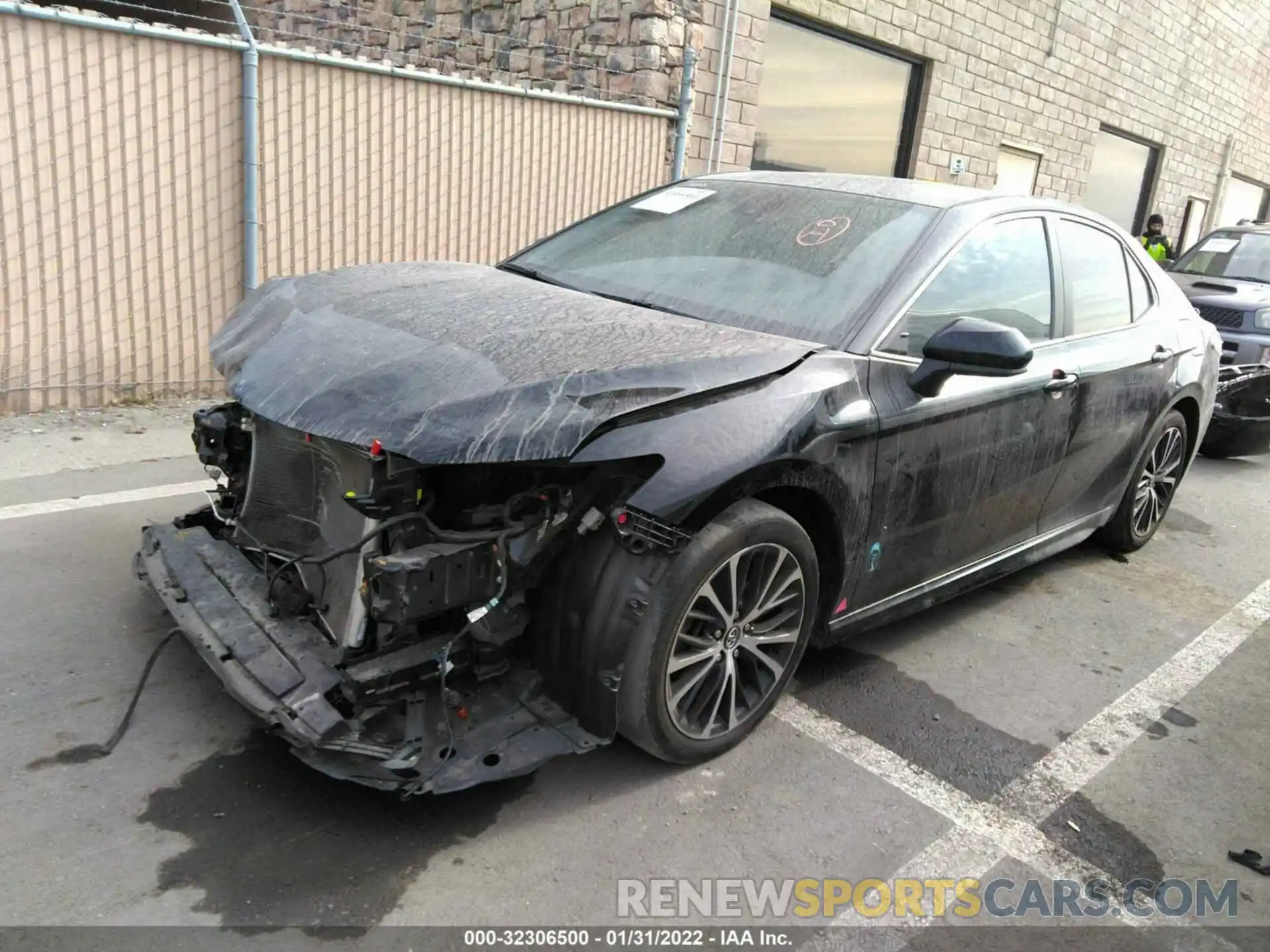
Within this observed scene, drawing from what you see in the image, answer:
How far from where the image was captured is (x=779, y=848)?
2.65 meters

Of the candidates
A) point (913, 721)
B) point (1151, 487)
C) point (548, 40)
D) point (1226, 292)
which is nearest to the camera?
point (913, 721)

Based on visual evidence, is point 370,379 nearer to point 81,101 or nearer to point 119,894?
point 119,894

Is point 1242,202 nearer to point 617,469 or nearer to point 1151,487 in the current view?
point 1151,487

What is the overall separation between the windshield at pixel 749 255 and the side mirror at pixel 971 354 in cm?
28

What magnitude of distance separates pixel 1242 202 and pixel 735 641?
25.6 meters

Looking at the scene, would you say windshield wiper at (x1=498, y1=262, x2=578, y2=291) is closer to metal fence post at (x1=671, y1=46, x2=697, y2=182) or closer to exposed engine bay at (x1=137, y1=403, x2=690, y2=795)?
exposed engine bay at (x1=137, y1=403, x2=690, y2=795)

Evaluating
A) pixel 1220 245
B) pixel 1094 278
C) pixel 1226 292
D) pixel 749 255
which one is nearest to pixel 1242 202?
pixel 1220 245

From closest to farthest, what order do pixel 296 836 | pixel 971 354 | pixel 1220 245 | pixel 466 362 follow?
A: pixel 296 836 → pixel 466 362 → pixel 971 354 → pixel 1220 245

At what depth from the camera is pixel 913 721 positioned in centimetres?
338

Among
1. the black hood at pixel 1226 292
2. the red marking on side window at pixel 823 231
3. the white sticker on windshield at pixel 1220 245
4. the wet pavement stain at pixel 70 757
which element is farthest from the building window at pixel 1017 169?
the wet pavement stain at pixel 70 757

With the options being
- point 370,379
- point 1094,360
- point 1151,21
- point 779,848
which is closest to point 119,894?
point 370,379

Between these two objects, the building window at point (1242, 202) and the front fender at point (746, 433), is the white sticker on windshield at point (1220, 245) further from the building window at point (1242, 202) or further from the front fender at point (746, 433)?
the building window at point (1242, 202)

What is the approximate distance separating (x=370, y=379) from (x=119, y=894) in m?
1.38

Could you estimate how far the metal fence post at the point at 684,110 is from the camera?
884 centimetres
